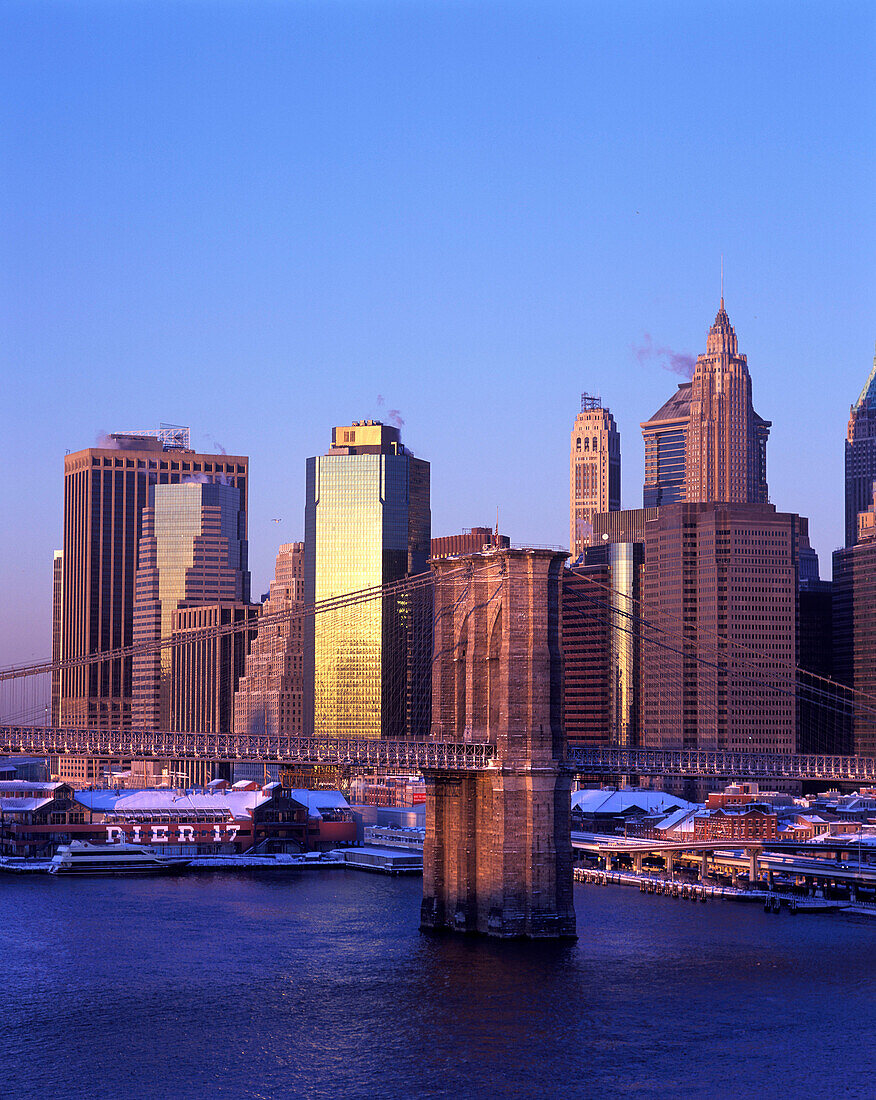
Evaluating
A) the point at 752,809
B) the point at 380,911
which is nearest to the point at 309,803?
the point at 752,809

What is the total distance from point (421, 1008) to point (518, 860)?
1642 centimetres

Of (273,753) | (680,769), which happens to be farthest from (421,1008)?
(680,769)

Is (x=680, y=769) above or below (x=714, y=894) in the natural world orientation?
above

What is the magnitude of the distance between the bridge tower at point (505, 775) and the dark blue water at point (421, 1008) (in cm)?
250

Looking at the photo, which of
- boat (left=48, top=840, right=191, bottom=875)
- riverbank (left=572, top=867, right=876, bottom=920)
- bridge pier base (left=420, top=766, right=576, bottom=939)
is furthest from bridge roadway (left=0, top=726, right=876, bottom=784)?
boat (left=48, top=840, right=191, bottom=875)

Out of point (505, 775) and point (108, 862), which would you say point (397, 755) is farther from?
point (108, 862)

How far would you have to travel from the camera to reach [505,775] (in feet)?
282

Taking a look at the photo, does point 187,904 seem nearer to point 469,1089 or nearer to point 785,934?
point 785,934

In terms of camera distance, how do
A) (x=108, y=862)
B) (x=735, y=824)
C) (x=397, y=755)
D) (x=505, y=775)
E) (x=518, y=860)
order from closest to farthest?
(x=518, y=860)
(x=505, y=775)
(x=397, y=755)
(x=735, y=824)
(x=108, y=862)

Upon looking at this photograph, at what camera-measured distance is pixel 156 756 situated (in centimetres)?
9356

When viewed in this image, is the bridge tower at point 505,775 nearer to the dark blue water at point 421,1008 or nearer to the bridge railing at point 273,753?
the bridge railing at point 273,753

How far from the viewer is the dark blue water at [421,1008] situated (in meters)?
59.3

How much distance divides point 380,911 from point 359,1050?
40130 mm

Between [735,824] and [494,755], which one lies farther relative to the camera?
[735,824]
